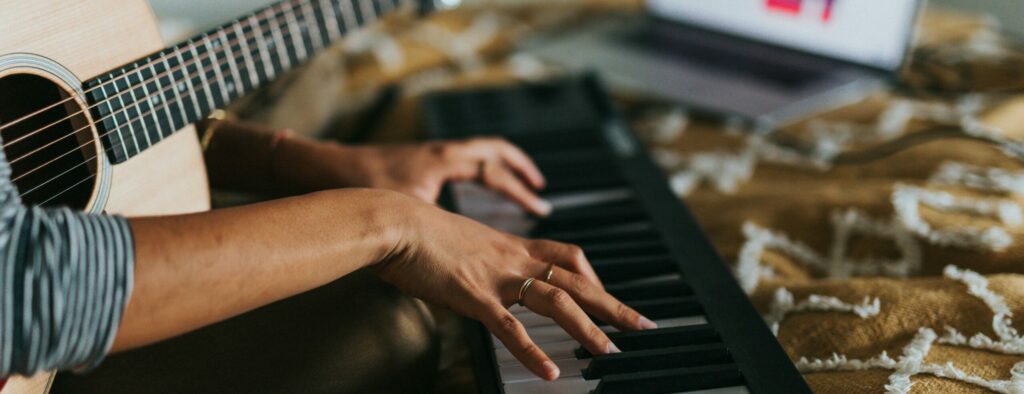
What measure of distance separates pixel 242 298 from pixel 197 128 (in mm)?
446

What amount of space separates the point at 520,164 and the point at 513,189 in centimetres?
6

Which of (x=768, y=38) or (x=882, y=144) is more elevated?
(x=768, y=38)

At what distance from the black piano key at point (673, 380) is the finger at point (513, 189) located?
32 cm

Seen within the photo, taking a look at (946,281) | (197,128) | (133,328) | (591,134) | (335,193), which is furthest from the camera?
(591,134)

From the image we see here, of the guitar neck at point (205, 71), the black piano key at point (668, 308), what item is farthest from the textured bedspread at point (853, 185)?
the guitar neck at point (205, 71)

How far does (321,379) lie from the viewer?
63 centimetres

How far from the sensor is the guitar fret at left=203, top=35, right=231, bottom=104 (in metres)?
0.82

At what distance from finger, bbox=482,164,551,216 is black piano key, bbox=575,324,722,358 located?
268 mm

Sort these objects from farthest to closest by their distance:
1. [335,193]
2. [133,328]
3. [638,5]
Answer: [638,5] → [335,193] → [133,328]

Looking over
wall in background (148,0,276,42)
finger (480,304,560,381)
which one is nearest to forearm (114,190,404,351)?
finger (480,304,560,381)

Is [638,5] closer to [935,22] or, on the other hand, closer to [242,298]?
[935,22]

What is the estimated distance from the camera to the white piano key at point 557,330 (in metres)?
0.66

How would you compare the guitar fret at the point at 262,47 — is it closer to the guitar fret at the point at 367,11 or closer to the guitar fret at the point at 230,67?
the guitar fret at the point at 230,67

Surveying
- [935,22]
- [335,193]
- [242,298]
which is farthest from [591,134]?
[935,22]
